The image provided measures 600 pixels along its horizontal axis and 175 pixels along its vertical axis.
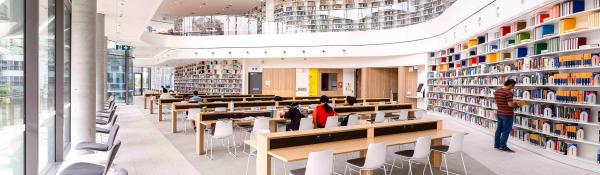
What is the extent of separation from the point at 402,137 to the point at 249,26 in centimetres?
1364

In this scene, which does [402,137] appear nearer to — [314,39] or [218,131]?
[218,131]

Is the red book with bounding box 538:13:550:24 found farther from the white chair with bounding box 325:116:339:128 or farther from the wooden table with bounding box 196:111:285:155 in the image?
the wooden table with bounding box 196:111:285:155

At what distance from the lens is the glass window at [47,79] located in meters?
5.50

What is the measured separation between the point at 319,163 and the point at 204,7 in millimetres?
19226

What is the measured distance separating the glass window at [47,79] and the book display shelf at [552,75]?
770cm

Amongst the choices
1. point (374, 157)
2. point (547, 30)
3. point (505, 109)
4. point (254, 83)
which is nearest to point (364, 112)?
point (505, 109)

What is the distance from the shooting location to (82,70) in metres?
6.60

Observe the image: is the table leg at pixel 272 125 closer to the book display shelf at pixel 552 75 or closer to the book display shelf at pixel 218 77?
the book display shelf at pixel 552 75

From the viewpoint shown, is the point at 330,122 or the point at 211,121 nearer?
the point at 330,122

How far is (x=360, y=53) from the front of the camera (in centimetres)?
1594

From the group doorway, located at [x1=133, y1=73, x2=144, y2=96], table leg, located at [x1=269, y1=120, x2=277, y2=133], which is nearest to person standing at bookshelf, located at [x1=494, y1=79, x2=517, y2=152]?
table leg, located at [x1=269, y1=120, x2=277, y2=133]

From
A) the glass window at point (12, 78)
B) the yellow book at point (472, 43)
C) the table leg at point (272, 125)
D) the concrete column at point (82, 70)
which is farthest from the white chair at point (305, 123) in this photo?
the yellow book at point (472, 43)

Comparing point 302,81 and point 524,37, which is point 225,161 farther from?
point 302,81

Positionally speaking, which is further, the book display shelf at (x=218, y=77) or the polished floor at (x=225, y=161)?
the book display shelf at (x=218, y=77)
